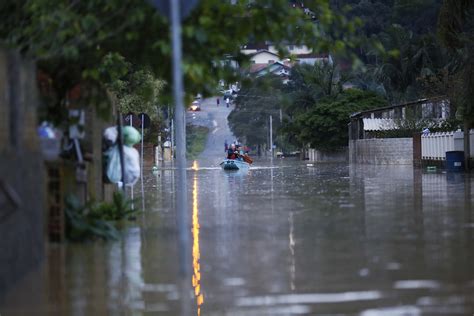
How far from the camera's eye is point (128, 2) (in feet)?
33.2

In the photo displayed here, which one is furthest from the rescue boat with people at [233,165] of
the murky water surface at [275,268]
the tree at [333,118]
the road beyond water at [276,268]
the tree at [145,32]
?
the tree at [145,32]

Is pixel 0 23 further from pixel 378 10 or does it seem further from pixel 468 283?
pixel 378 10

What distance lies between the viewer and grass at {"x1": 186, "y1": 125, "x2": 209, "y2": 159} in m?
130

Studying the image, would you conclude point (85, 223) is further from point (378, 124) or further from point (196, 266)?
point (378, 124)

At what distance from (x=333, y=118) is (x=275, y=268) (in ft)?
225

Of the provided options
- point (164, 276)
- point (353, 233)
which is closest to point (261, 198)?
point (353, 233)

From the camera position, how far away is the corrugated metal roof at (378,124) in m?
57.0

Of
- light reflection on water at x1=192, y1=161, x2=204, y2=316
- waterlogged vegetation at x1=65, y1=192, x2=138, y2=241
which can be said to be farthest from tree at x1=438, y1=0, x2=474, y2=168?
waterlogged vegetation at x1=65, y1=192, x2=138, y2=241

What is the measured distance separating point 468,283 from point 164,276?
2950 millimetres

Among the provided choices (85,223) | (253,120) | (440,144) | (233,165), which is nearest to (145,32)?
(85,223)

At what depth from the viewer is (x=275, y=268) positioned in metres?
9.20

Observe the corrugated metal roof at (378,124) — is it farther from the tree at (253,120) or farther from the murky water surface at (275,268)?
the tree at (253,120)

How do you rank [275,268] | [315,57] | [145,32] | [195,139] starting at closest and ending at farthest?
[275,268] → [145,32] → [315,57] → [195,139]

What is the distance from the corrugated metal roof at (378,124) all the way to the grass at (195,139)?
6605 cm
